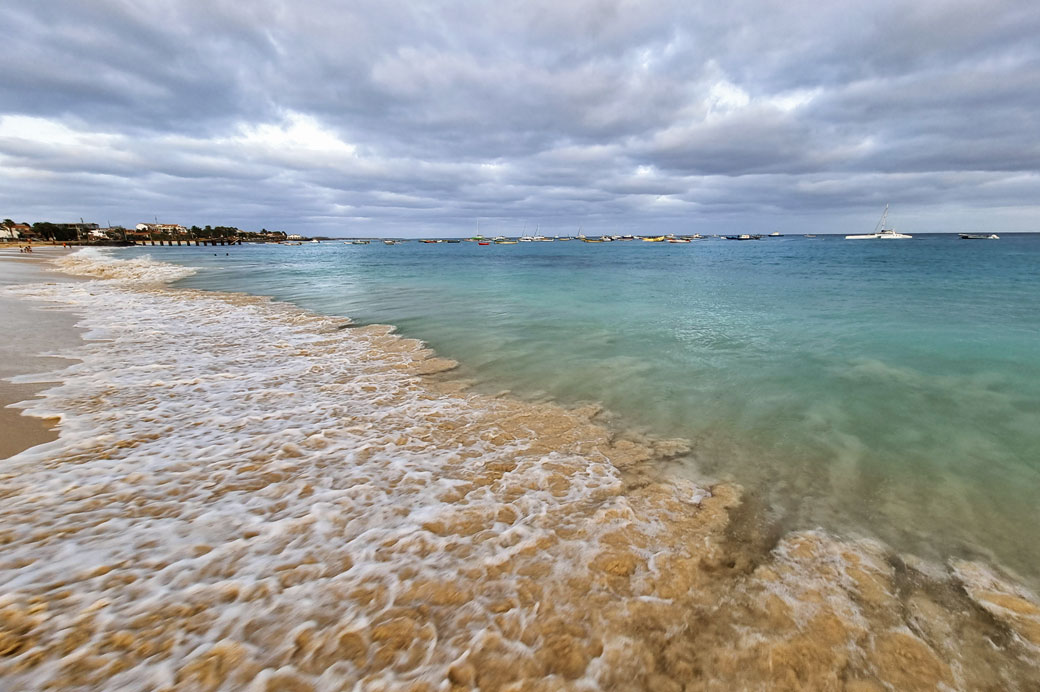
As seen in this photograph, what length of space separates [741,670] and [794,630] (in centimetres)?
68

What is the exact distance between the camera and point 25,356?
10.0m

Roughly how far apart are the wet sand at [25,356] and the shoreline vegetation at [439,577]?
449 mm

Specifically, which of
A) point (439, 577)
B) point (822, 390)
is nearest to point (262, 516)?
point (439, 577)

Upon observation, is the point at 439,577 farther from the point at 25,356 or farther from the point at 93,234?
the point at 93,234

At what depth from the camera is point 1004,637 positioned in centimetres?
341

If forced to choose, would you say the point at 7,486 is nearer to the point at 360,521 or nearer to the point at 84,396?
the point at 84,396

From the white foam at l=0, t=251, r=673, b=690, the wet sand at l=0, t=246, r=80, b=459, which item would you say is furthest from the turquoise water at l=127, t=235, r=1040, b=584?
the wet sand at l=0, t=246, r=80, b=459

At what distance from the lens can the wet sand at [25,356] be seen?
612 centimetres

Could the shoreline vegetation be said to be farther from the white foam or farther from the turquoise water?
the turquoise water

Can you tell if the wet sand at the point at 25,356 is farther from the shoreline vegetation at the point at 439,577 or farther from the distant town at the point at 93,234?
the distant town at the point at 93,234

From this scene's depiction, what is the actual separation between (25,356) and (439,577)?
43.2ft

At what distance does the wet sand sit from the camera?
6.12 m

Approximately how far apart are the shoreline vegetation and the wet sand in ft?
1.47

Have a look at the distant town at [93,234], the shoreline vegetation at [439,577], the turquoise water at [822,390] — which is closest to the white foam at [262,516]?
the shoreline vegetation at [439,577]
